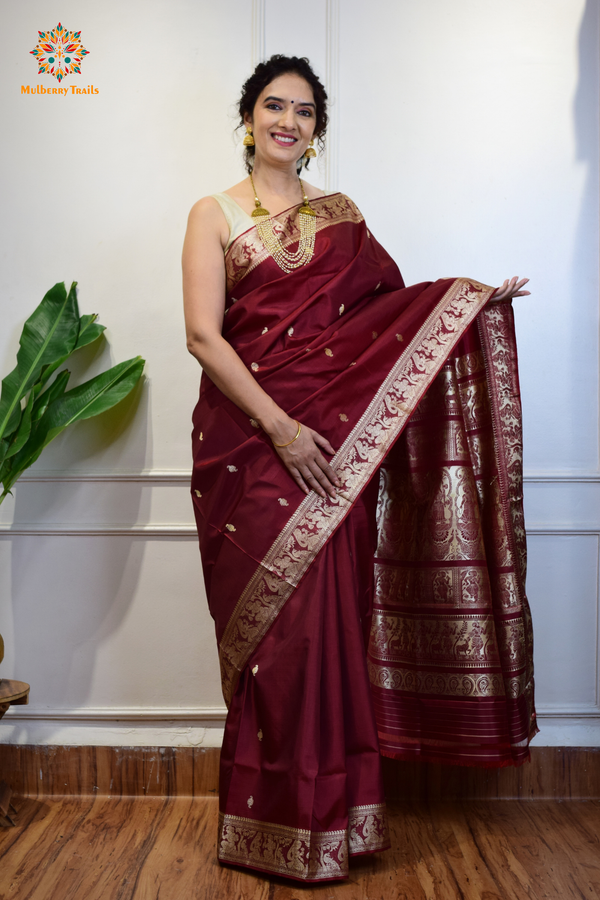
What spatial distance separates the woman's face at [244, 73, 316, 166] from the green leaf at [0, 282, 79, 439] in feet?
2.33

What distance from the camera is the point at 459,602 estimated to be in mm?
1815

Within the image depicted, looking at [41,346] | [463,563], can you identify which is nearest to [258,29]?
[41,346]

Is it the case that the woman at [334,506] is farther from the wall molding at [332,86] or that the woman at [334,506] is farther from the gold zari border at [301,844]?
the wall molding at [332,86]

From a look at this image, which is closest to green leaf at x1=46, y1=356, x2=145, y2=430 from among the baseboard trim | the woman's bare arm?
the woman's bare arm

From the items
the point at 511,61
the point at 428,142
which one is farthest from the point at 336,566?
the point at 511,61

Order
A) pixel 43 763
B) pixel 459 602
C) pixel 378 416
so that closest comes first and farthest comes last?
pixel 378 416 → pixel 459 602 → pixel 43 763

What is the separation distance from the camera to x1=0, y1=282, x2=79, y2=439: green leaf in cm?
202

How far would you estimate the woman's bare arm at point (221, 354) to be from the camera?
1608mm

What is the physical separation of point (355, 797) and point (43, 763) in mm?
1015

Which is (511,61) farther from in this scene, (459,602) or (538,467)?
(459,602)

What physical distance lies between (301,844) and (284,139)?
1597mm

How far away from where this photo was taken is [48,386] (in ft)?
6.98

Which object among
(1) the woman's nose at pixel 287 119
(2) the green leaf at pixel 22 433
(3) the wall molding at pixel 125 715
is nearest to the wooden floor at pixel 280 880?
(3) the wall molding at pixel 125 715

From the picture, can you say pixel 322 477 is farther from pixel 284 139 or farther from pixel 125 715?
pixel 125 715
